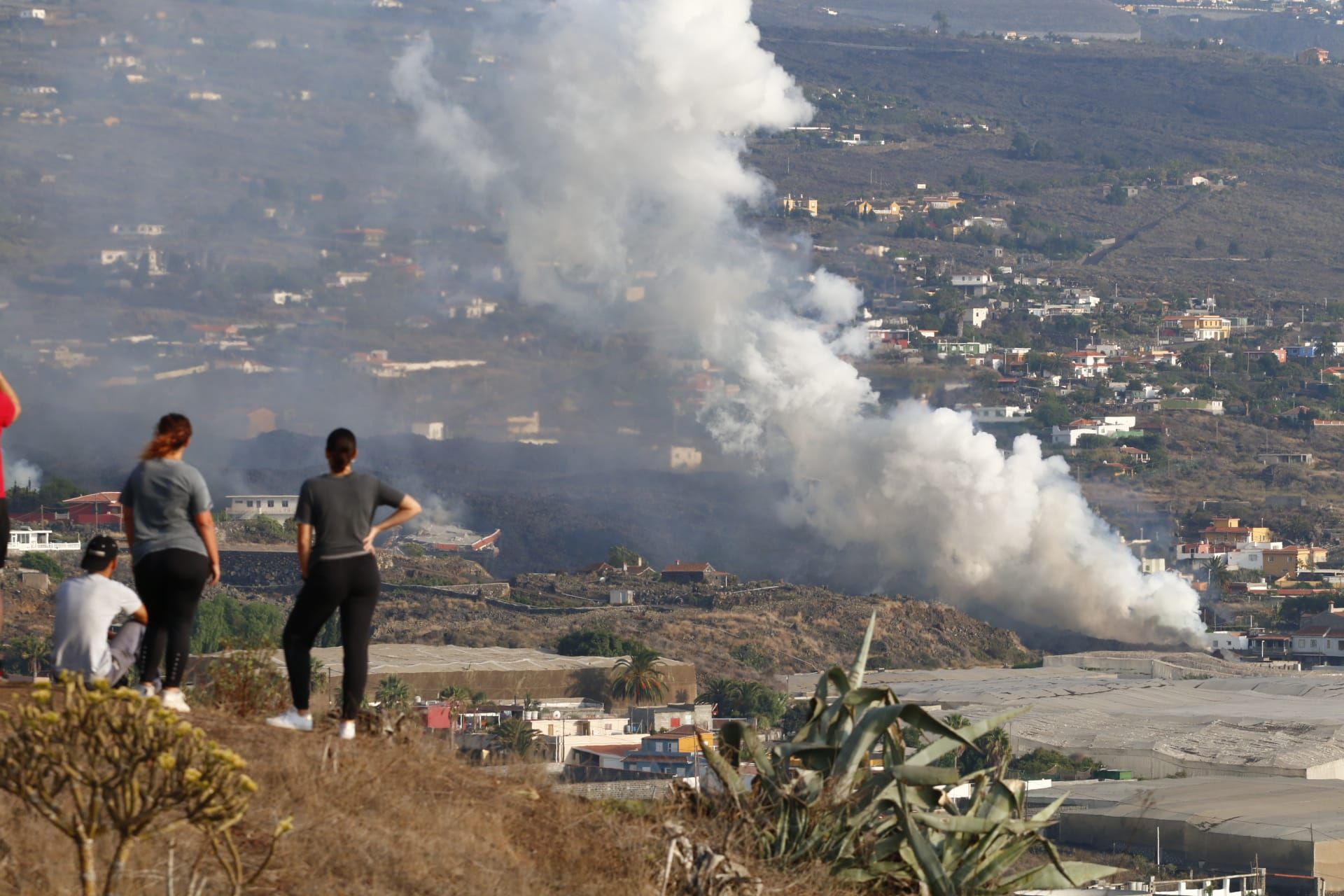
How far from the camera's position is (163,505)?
12430mm

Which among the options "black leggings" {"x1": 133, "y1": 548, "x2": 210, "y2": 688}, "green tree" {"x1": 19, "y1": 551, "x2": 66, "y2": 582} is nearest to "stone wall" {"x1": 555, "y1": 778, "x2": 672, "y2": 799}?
"black leggings" {"x1": 133, "y1": 548, "x2": 210, "y2": 688}

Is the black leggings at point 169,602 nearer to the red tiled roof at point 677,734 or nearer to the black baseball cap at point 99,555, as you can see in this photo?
the black baseball cap at point 99,555

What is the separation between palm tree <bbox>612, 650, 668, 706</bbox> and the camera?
72.6m

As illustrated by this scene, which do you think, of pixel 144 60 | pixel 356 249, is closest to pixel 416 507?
pixel 356 249

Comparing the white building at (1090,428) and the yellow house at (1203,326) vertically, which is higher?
the yellow house at (1203,326)

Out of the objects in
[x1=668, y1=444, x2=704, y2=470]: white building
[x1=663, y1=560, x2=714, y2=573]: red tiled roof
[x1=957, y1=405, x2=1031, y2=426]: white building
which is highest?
[x1=957, y1=405, x2=1031, y2=426]: white building

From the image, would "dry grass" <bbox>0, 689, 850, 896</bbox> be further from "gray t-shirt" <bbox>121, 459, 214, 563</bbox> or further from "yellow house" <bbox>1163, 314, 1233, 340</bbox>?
"yellow house" <bbox>1163, 314, 1233, 340</bbox>

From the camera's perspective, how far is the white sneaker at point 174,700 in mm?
12078

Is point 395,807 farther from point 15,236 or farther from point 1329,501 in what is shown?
point 15,236

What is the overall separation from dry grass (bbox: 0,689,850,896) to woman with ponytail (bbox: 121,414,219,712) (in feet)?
1.43

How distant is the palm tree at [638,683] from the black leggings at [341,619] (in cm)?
5967

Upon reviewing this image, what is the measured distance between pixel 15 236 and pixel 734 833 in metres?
153

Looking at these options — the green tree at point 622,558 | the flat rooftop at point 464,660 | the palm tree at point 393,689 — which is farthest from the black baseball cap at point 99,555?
the green tree at point 622,558

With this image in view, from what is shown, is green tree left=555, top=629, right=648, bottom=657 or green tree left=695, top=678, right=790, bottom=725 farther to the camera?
green tree left=555, top=629, right=648, bottom=657
